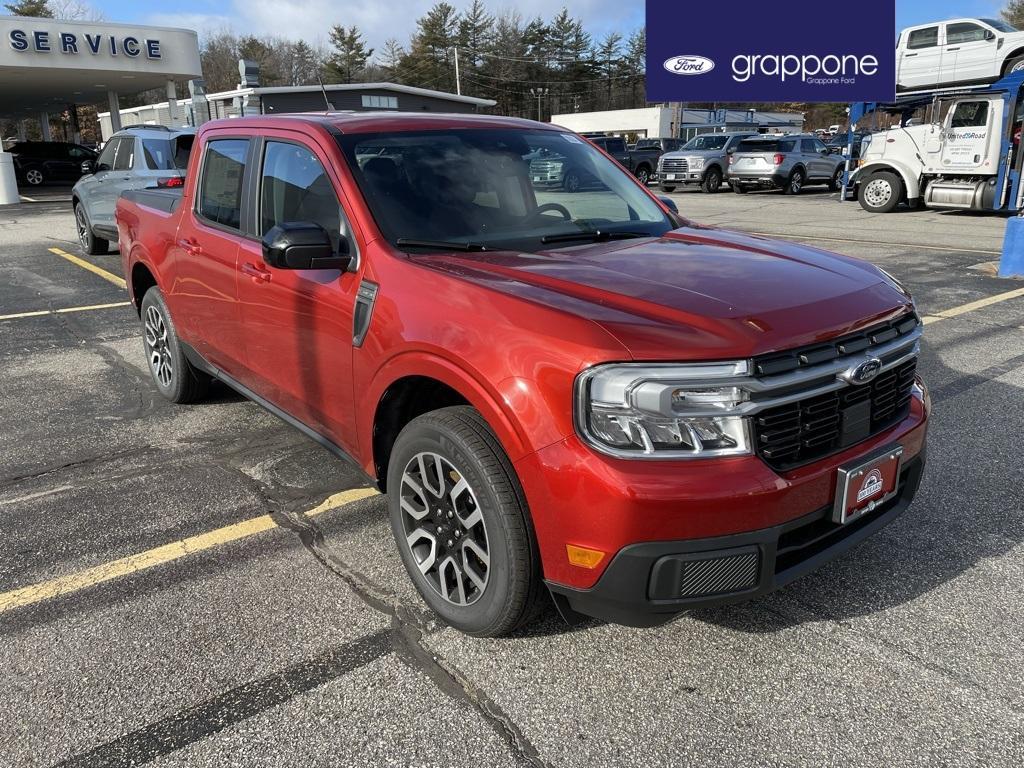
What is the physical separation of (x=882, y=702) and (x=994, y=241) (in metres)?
13.5

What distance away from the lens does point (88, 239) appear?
40.7ft

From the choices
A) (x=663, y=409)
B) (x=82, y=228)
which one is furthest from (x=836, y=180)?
(x=663, y=409)

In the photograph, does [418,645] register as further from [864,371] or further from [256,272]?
[256,272]

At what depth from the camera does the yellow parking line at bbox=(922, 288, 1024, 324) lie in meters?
7.77

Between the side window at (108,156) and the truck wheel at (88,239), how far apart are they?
0.72 m

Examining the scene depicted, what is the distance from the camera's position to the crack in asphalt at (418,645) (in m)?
2.34

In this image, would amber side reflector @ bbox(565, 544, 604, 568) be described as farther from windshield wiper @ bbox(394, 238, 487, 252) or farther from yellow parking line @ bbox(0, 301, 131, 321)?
yellow parking line @ bbox(0, 301, 131, 321)

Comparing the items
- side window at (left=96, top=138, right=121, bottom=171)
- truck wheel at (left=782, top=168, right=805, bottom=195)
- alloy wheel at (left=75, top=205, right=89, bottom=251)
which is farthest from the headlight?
truck wheel at (left=782, top=168, right=805, bottom=195)

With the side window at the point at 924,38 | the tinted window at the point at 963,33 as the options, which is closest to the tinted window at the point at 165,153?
the side window at the point at 924,38

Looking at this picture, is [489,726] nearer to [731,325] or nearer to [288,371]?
[731,325]

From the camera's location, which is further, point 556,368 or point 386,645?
point 386,645

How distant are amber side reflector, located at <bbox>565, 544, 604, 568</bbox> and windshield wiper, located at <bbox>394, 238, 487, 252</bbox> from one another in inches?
52.7

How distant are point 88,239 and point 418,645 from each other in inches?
472

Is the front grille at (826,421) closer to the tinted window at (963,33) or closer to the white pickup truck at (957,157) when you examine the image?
the white pickup truck at (957,157)
